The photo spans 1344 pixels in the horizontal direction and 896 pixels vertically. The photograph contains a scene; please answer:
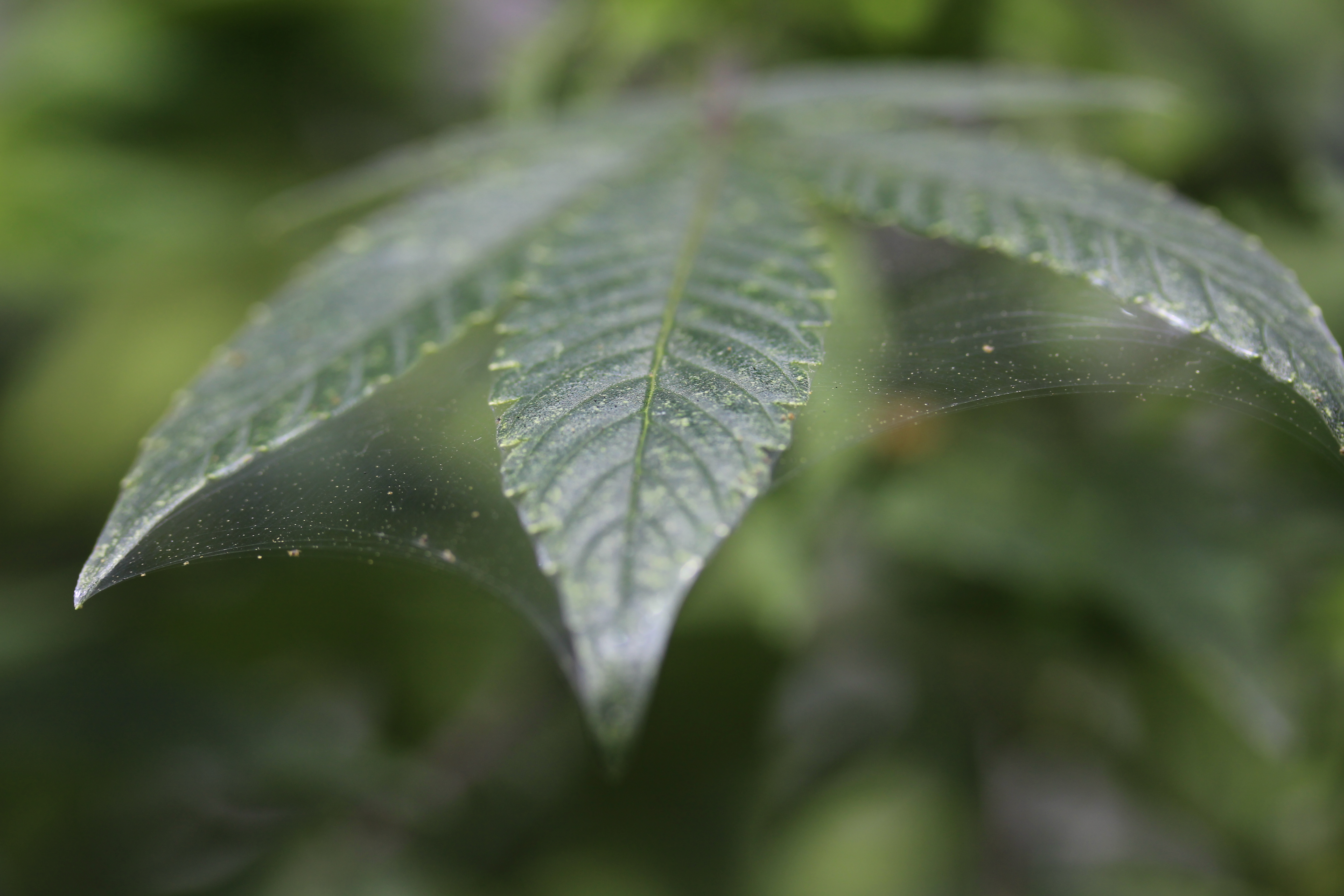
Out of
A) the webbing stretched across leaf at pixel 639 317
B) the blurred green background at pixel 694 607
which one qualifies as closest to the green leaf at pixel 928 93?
the webbing stretched across leaf at pixel 639 317

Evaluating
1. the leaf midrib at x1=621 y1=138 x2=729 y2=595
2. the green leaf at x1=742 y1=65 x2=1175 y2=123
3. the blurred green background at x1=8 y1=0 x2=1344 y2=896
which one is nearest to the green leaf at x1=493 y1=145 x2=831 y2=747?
the leaf midrib at x1=621 y1=138 x2=729 y2=595

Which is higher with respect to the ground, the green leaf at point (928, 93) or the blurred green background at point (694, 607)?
the green leaf at point (928, 93)

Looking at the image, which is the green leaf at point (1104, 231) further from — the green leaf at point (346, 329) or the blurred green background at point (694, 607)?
the blurred green background at point (694, 607)

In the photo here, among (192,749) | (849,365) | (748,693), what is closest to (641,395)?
(849,365)

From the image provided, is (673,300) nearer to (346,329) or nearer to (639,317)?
(639,317)

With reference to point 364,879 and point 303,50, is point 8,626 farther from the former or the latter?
point 303,50

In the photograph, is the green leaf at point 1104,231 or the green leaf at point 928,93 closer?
the green leaf at point 1104,231

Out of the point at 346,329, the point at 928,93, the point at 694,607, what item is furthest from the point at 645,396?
the point at 694,607
